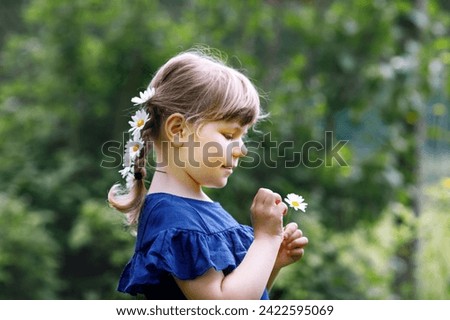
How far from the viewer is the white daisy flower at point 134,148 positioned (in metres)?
1.71

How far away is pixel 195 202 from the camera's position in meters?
1.60

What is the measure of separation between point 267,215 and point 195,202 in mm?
166

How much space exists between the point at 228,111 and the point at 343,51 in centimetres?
283

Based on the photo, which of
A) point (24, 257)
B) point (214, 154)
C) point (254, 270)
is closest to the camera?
point (254, 270)

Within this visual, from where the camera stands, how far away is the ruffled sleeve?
4.91 feet

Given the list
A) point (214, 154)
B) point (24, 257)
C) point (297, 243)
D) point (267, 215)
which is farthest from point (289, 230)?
point (24, 257)

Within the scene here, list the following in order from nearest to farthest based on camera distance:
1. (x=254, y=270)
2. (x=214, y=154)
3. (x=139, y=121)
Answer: (x=254, y=270) < (x=214, y=154) < (x=139, y=121)

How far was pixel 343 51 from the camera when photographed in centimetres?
430

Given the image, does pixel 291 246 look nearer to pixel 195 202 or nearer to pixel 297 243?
pixel 297 243

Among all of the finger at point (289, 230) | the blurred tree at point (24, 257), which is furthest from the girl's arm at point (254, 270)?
the blurred tree at point (24, 257)

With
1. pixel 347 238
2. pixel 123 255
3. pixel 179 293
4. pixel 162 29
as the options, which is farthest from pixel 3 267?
pixel 179 293

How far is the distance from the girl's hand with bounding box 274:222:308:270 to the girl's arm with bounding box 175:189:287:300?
111 millimetres
